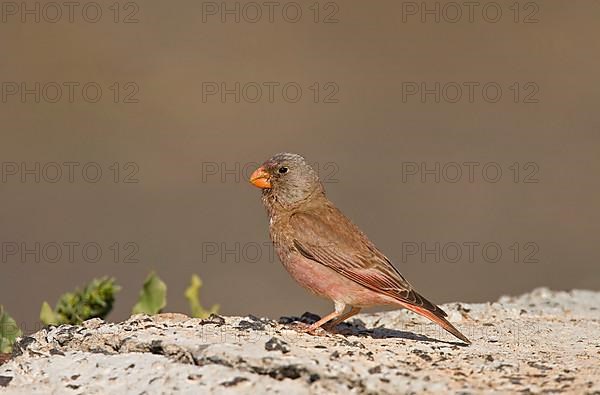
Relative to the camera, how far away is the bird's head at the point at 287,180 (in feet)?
20.3

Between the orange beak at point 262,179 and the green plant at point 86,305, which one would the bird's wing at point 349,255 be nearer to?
the orange beak at point 262,179

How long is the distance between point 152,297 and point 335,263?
1046 millimetres

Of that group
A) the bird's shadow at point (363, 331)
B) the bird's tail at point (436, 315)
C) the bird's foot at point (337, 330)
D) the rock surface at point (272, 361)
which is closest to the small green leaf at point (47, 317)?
the rock surface at point (272, 361)

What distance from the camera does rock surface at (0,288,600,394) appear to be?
411 cm

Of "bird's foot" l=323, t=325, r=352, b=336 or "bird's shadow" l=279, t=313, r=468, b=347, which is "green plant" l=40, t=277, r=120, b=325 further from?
"bird's foot" l=323, t=325, r=352, b=336

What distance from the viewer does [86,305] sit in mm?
5973

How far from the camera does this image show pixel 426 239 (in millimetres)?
12336

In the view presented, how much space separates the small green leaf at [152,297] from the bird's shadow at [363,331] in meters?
0.67

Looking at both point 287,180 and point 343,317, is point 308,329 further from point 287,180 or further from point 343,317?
point 287,180

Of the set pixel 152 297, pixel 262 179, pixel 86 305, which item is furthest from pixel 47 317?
pixel 262 179

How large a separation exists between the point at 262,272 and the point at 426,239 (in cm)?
194

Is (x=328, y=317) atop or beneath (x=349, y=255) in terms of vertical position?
beneath

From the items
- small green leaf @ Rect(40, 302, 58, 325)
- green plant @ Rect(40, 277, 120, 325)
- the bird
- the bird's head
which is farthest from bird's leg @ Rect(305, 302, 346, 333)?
small green leaf @ Rect(40, 302, 58, 325)

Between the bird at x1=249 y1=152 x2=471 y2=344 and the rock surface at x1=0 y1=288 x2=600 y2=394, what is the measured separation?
184mm
